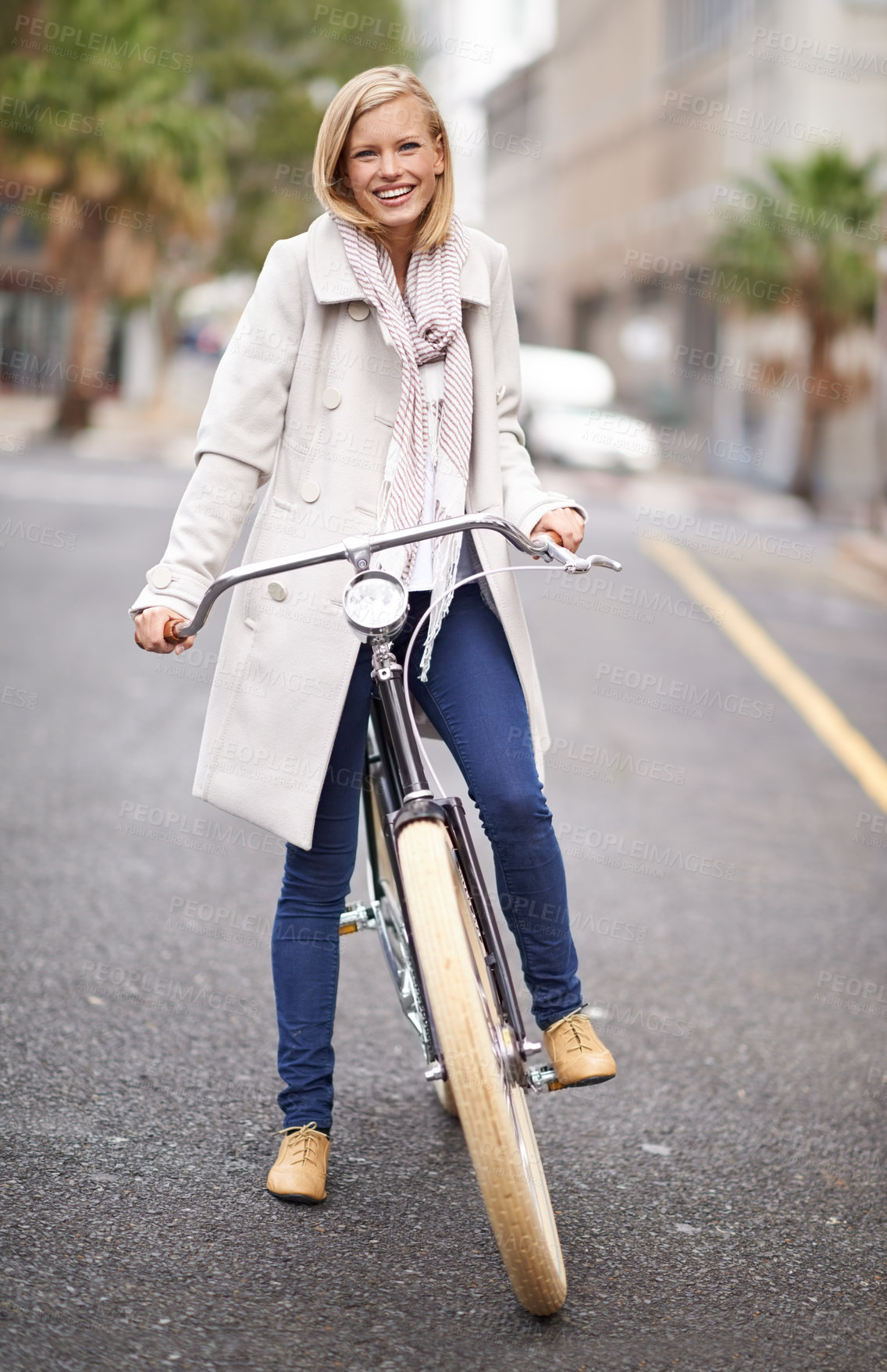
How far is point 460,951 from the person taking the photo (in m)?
2.50

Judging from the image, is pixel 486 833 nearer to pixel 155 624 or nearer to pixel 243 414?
pixel 155 624

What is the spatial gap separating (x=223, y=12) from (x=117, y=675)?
3482cm

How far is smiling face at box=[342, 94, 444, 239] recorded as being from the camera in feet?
9.34

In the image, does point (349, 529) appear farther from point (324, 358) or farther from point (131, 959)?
point (131, 959)

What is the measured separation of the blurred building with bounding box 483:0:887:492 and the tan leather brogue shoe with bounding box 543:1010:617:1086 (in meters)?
26.1

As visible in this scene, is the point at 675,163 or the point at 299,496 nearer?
the point at 299,496

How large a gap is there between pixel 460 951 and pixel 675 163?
42727mm

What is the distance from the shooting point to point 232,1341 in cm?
251

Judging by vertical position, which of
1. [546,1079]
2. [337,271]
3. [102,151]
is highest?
[102,151]

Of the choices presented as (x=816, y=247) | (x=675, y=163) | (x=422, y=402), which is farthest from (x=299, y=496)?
(x=675, y=163)

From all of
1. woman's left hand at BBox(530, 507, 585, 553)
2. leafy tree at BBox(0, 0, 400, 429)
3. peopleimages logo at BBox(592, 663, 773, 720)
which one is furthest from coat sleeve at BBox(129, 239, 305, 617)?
leafy tree at BBox(0, 0, 400, 429)

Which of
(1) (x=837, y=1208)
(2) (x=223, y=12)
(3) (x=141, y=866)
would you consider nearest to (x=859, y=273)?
(2) (x=223, y=12)

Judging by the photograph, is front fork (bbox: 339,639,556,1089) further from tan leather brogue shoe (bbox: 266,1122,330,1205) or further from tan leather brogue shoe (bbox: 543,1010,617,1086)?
tan leather brogue shoe (bbox: 266,1122,330,1205)

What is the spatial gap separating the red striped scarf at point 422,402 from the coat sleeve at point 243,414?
0.45 ft
